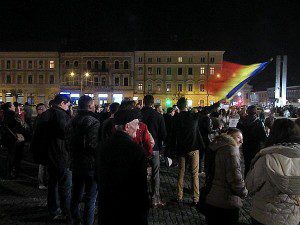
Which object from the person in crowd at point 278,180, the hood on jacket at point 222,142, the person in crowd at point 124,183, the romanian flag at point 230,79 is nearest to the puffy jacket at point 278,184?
the person in crowd at point 278,180

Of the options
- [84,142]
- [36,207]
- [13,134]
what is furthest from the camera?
[13,134]

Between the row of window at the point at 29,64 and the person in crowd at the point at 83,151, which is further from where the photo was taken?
the row of window at the point at 29,64

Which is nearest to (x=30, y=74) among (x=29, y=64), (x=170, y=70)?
(x=29, y=64)

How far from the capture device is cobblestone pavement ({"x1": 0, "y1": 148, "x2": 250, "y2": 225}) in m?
6.77

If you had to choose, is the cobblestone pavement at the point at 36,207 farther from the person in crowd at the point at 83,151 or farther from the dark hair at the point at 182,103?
the dark hair at the point at 182,103

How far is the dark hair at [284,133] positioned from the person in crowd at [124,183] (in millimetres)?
1471

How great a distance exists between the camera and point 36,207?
7.55m

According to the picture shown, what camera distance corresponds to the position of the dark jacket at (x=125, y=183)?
3.15 meters

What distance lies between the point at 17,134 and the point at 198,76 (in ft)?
208

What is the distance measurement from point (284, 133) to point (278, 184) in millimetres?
558

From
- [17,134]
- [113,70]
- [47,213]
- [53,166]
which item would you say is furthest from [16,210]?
[113,70]

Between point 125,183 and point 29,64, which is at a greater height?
point 29,64

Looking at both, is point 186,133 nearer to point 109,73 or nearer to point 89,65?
point 109,73

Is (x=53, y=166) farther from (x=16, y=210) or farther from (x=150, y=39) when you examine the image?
(x=150, y=39)
